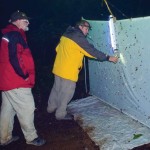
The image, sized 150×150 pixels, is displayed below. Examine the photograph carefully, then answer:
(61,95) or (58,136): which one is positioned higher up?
(61,95)

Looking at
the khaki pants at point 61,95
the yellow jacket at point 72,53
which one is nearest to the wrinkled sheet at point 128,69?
the yellow jacket at point 72,53

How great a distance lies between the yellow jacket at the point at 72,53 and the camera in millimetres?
5012

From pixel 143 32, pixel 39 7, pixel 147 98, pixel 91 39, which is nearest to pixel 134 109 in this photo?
pixel 147 98

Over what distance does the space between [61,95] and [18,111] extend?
1290 mm

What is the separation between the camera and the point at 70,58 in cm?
520

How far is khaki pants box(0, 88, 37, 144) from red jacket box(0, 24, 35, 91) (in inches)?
5.9

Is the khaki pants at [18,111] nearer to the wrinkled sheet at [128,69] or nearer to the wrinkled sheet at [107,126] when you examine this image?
the wrinkled sheet at [107,126]

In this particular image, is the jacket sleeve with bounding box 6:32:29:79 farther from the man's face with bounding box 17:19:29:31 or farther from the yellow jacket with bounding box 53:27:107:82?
the yellow jacket with bounding box 53:27:107:82

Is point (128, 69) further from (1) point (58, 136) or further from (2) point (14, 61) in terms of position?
(2) point (14, 61)

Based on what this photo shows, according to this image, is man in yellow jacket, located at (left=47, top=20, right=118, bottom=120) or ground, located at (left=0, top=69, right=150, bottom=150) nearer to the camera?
ground, located at (left=0, top=69, right=150, bottom=150)

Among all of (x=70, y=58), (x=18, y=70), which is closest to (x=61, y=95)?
(x=70, y=58)

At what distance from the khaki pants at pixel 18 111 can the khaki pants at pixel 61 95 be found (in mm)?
1031

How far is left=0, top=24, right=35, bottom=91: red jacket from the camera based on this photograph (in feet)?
13.5

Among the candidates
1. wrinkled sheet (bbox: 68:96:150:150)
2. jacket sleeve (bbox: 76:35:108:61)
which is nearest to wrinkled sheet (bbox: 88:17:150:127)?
wrinkled sheet (bbox: 68:96:150:150)
